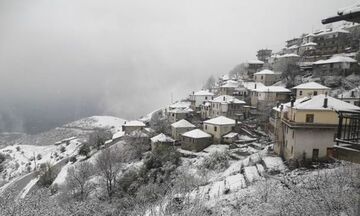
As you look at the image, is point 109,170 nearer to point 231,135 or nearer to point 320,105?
point 231,135

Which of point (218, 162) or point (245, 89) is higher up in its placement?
point (245, 89)

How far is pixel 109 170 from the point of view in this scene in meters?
33.5

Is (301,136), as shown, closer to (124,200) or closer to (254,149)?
(254,149)

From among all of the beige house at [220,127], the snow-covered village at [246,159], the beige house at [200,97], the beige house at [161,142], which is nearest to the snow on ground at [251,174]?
the snow-covered village at [246,159]

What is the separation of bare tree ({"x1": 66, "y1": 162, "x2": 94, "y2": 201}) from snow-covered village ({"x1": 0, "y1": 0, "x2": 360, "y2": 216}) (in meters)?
0.14

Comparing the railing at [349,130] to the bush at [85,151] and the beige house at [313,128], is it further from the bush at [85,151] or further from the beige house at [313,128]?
the bush at [85,151]

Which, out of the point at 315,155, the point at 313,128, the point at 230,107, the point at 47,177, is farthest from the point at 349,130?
the point at 47,177

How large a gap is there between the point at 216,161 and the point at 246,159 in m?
3.77

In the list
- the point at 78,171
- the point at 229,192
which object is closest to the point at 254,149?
the point at 229,192

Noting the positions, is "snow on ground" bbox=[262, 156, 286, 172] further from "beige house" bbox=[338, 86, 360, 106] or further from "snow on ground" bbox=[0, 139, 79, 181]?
"snow on ground" bbox=[0, 139, 79, 181]

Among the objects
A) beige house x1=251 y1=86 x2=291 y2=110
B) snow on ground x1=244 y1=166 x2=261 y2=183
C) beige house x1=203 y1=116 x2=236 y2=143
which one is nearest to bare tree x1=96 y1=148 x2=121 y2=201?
beige house x1=203 y1=116 x2=236 y2=143

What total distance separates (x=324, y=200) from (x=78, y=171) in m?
33.1

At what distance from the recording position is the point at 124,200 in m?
26.8

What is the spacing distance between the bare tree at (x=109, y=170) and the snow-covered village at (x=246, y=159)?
0.50ft
